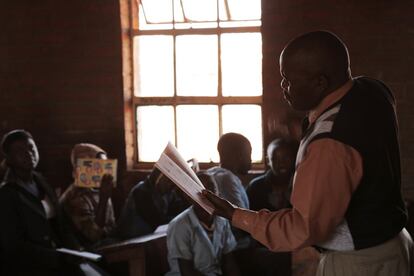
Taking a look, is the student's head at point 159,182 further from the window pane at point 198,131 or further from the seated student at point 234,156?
the window pane at point 198,131

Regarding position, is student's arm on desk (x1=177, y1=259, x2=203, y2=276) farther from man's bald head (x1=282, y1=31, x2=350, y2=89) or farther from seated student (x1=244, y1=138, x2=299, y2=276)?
man's bald head (x1=282, y1=31, x2=350, y2=89)

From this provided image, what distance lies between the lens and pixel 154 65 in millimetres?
5270

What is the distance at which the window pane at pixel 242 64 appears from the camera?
16.6 ft

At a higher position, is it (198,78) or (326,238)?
(198,78)

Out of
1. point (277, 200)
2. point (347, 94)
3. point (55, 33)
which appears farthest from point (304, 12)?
point (347, 94)

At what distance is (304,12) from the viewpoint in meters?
4.76

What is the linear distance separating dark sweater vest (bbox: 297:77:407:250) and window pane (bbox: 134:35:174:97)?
3.33m

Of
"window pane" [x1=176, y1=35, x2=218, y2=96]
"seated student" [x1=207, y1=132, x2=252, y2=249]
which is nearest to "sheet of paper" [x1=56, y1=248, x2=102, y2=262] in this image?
"seated student" [x1=207, y1=132, x2=252, y2=249]

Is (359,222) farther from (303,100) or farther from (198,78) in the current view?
(198,78)

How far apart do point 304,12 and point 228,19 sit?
2.09 feet

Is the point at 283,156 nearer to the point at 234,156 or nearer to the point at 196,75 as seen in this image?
the point at 234,156

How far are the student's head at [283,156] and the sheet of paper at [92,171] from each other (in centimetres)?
109

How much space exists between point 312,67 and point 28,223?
99.5 inches

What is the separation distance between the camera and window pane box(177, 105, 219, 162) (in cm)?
519
